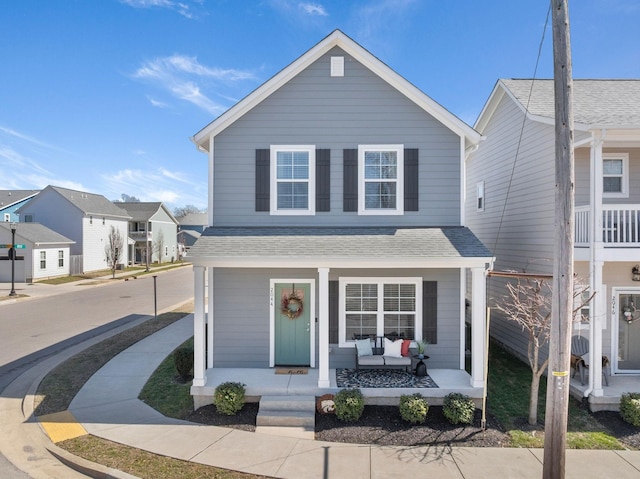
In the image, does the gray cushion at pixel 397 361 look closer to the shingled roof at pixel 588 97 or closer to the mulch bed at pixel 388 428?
the mulch bed at pixel 388 428

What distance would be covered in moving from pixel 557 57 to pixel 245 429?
8.13 meters

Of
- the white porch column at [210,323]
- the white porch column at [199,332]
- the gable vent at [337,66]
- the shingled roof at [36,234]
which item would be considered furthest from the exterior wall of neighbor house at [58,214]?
the gable vent at [337,66]

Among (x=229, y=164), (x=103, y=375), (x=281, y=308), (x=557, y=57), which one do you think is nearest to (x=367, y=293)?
(x=281, y=308)

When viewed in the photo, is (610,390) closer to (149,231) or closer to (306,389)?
(306,389)

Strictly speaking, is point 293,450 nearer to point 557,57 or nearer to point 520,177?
point 557,57

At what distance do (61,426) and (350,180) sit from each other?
8225mm

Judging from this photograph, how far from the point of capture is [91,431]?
7191mm

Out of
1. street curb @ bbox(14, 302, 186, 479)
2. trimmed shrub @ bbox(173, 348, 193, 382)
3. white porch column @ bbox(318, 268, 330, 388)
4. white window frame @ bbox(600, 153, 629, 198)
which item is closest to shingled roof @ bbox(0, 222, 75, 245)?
street curb @ bbox(14, 302, 186, 479)

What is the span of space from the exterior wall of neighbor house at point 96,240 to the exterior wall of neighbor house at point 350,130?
32.4 metres

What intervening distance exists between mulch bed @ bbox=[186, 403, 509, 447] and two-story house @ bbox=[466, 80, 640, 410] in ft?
10.3

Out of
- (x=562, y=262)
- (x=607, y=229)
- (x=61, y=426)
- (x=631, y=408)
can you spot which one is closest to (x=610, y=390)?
(x=631, y=408)

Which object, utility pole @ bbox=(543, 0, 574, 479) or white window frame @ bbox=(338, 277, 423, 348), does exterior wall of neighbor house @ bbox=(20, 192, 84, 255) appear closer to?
white window frame @ bbox=(338, 277, 423, 348)

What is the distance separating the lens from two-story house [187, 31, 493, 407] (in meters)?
9.77

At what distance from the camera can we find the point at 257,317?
9805mm
